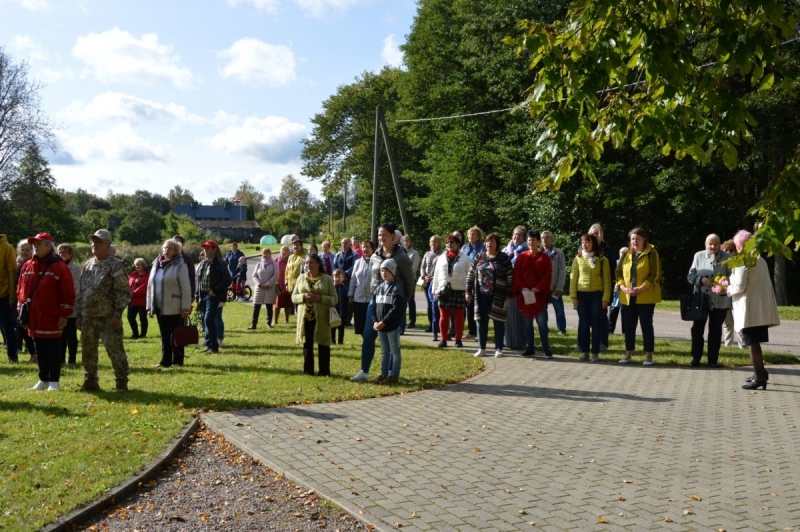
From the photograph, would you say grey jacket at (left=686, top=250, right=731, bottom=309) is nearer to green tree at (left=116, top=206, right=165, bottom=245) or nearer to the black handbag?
the black handbag

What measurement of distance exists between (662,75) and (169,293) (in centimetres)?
852

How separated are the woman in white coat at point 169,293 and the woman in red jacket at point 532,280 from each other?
18.3ft

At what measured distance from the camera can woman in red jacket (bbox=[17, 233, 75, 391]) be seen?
927 cm

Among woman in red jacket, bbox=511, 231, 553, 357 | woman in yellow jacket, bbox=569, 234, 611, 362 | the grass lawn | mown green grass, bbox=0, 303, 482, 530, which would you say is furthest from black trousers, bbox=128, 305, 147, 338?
woman in yellow jacket, bbox=569, 234, 611, 362

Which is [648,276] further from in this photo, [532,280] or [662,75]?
[662,75]

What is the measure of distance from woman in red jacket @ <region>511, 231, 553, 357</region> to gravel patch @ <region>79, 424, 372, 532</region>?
726 cm

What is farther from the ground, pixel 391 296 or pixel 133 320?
pixel 391 296

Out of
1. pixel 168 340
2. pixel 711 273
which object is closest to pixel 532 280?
pixel 711 273

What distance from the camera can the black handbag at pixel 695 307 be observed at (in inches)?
441

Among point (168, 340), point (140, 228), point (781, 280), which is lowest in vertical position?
point (168, 340)

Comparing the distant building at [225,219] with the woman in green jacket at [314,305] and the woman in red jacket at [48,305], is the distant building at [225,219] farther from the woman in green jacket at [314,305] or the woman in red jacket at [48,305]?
the woman in red jacket at [48,305]

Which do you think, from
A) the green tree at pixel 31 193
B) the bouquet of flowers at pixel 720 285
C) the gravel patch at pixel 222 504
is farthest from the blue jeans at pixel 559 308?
the green tree at pixel 31 193

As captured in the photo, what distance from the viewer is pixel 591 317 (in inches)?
483

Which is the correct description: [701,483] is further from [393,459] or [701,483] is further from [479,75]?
[479,75]
